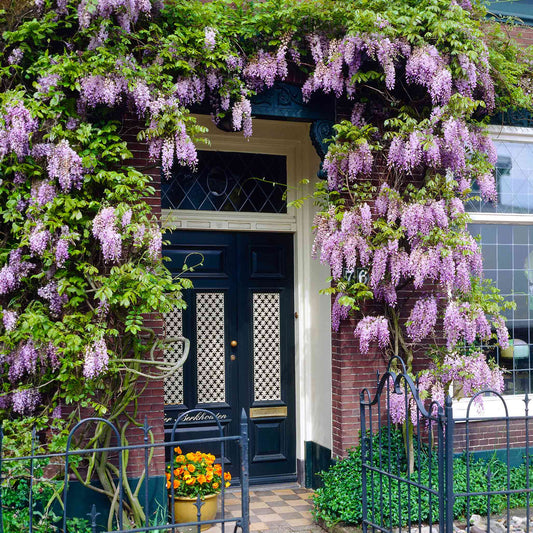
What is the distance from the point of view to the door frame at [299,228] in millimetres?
6430

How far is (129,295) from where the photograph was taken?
4.78m

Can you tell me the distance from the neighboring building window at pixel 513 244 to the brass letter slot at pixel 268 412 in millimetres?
2140

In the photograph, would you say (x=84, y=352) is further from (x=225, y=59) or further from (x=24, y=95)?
(x=225, y=59)

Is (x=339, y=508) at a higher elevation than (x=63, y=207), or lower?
lower

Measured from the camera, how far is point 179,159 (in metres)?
5.14

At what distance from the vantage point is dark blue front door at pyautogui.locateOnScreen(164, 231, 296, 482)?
6406 millimetres

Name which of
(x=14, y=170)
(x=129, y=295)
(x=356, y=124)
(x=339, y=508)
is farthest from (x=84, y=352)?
(x=356, y=124)

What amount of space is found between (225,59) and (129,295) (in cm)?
199

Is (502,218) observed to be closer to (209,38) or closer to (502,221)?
(502,221)

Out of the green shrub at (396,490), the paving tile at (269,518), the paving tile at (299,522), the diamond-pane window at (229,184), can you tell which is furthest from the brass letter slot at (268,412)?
the diamond-pane window at (229,184)

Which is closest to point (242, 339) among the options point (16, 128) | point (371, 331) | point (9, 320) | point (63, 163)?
point (371, 331)

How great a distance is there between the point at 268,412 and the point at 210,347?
2.84 feet

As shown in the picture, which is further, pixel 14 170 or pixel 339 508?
pixel 339 508

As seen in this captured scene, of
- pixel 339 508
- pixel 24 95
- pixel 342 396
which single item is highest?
pixel 24 95
